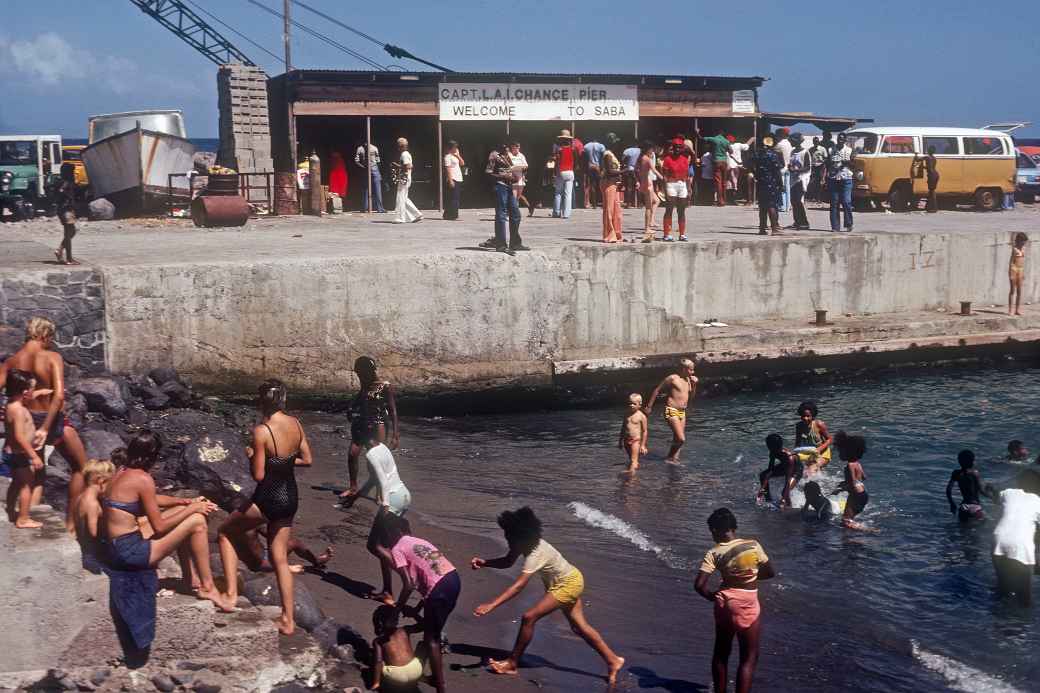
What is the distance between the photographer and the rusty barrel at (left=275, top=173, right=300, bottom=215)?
24.3 meters

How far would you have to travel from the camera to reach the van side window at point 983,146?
2902cm

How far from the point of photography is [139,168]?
24031 millimetres

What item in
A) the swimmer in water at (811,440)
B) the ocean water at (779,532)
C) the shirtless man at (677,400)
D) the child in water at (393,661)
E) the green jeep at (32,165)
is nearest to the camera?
the child in water at (393,661)

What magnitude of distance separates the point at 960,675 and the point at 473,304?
10093 mm

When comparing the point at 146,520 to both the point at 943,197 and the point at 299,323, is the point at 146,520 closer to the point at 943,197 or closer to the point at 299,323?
the point at 299,323

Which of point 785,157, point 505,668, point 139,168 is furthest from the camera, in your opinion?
point 785,157

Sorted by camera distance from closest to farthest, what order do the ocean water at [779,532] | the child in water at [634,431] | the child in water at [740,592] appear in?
the child in water at [740,592] → the ocean water at [779,532] → the child in water at [634,431]

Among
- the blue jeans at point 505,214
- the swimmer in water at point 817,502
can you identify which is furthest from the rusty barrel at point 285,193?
the swimmer in water at point 817,502

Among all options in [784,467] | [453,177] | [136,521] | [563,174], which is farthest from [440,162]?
[136,521]

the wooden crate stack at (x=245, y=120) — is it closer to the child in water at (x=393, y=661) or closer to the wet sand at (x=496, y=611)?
the wet sand at (x=496, y=611)

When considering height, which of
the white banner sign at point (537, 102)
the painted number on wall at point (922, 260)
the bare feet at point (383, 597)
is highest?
the white banner sign at point (537, 102)

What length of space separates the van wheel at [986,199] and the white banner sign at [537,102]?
376 inches

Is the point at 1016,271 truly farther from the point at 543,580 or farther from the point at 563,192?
the point at 543,580

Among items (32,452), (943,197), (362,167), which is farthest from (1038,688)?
(943,197)
